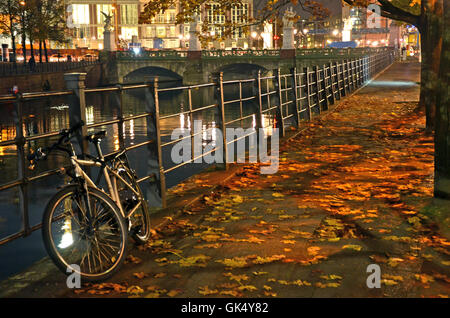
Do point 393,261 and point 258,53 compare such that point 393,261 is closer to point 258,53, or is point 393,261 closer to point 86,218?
point 86,218

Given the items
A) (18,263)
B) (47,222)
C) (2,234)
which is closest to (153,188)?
(47,222)

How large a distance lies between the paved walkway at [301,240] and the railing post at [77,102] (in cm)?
118

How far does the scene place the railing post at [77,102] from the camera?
5549 mm

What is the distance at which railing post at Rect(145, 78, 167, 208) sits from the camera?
6867 mm

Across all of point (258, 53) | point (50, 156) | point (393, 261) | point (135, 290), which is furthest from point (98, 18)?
point (135, 290)

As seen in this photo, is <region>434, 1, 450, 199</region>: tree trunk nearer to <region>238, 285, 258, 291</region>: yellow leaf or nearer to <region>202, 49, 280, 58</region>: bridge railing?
<region>238, 285, 258, 291</region>: yellow leaf

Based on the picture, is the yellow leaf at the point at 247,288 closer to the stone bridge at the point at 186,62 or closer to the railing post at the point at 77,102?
the railing post at the point at 77,102

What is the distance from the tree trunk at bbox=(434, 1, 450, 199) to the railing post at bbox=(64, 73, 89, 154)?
4.13 m

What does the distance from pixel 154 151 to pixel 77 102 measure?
1625mm

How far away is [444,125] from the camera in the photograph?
7070mm

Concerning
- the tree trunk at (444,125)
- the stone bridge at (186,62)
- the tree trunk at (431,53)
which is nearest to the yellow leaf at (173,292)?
the tree trunk at (444,125)

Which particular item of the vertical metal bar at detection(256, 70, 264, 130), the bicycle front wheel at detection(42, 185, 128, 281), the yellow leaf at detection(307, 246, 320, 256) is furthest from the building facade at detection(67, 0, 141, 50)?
the bicycle front wheel at detection(42, 185, 128, 281)

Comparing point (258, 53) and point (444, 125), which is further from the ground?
point (258, 53)
